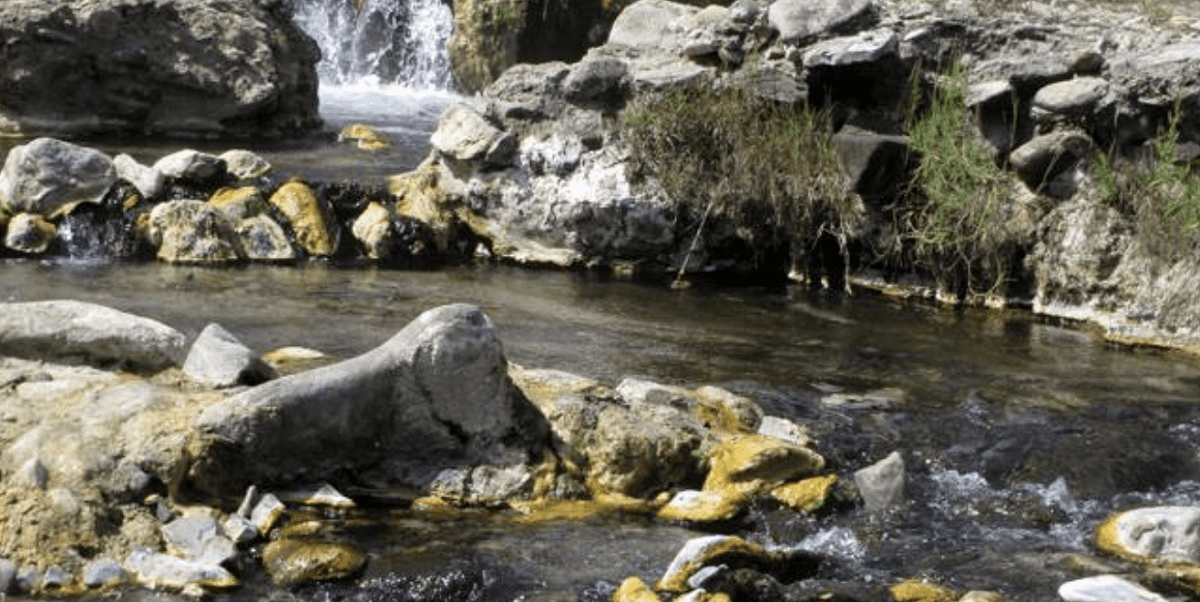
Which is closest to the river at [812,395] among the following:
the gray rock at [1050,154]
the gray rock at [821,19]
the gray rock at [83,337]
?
the gray rock at [1050,154]

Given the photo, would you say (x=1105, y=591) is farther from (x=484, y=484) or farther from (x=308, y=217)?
(x=308, y=217)

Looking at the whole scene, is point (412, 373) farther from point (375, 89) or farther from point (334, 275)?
point (375, 89)

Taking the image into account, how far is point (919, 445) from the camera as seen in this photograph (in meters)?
6.69

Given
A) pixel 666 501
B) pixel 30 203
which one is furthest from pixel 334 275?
pixel 666 501

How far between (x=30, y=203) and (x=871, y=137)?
18.4ft

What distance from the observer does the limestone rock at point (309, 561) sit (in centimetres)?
498

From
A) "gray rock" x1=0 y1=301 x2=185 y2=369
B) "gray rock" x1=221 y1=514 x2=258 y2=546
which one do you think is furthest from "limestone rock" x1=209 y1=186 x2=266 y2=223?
"gray rock" x1=221 y1=514 x2=258 y2=546

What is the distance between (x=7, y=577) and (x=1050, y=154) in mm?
7045

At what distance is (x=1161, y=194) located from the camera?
362 inches

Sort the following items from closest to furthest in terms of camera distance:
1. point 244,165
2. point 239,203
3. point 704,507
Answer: point 704,507 → point 239,203 → point 244,165

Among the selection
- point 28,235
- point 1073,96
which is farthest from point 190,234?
point 1073,96

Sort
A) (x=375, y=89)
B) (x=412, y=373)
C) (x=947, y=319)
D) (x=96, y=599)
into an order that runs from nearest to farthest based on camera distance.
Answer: (x=96, y=599) < (x=412, y=373) < (x=947, y=319) < (x=375, y=89)

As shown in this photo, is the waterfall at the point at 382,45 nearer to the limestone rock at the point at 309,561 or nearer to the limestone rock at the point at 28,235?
the limestone rock at the point at 28,235

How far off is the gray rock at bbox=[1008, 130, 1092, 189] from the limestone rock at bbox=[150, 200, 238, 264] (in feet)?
17.0
